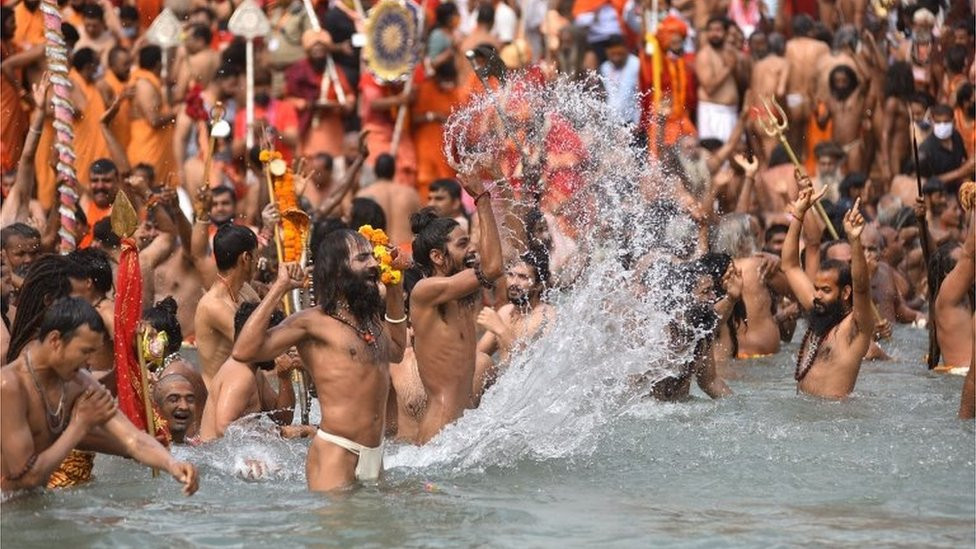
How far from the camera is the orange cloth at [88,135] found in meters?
15.7

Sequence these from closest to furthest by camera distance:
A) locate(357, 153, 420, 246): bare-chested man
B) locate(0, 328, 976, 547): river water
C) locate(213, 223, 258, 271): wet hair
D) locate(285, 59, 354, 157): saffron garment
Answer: locate(0, 328, 976, 547): river water → locate(213, 223, 258, 271): wet hair → locate(357, 153, 420, 246): bare-chested man → locate(285, 59, 354, 157): saffron garment

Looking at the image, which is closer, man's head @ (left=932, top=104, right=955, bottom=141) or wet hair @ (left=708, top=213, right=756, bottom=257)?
wet hair @ (left=708, top=213, right=756, bottom=257)

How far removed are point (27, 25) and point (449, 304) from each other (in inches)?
338

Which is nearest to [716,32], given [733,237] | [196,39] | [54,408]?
[733,237]

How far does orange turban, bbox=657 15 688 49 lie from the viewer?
1694 cm

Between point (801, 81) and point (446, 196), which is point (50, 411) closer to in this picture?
point (446, 196)

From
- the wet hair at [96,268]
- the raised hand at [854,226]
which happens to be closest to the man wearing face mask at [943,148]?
the raised hand at [854,226]

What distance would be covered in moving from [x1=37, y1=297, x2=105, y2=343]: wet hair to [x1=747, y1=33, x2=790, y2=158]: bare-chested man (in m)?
10.4

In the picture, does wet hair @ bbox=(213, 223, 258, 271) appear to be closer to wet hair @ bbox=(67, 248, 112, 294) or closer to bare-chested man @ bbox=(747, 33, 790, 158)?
wet hair @ bbox=(67, 248, 112, 294)

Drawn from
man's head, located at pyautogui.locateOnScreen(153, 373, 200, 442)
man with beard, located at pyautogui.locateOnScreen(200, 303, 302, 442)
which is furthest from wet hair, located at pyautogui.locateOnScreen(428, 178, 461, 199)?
man's head, located at pyautogui.locateOnScreen(153, 373, 200, 442)

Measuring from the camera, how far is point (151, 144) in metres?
16.2

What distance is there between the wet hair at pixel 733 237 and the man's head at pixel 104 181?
4.18 meters

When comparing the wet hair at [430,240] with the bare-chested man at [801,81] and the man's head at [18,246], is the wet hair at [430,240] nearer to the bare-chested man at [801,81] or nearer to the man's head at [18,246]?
the man's head at [18,246]

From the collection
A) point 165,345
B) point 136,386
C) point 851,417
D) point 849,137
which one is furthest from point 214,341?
point 849,137
